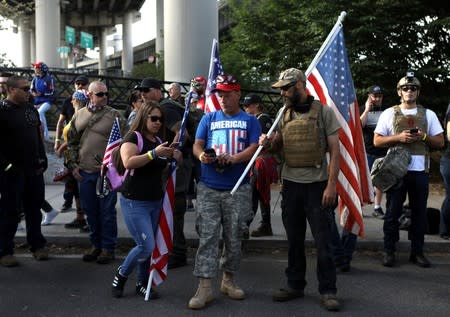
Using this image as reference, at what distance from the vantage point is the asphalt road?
15.2 feet

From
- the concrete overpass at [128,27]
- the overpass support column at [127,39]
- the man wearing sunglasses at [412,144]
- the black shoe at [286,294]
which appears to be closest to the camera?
the black shoe at [286,294]

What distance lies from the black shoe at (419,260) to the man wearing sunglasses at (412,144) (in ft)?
0.04

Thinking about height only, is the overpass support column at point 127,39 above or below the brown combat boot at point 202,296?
above

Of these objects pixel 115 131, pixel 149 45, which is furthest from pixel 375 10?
pixel 149 45

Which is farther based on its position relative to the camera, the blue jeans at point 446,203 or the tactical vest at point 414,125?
the blue jeans at point 446,203

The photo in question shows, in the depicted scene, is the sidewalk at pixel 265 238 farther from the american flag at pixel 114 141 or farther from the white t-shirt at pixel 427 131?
the american flag at pixel 114 141

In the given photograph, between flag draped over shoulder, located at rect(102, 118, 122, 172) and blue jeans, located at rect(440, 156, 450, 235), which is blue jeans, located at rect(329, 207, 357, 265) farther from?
flag draped over shoulder, located at rect(102, 118, 122, 172)

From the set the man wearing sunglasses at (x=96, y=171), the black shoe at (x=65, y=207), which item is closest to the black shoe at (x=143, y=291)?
the man wearing sunglasses at (x=96, y=171)

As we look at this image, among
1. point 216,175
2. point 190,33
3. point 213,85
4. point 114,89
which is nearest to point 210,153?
point 216,175

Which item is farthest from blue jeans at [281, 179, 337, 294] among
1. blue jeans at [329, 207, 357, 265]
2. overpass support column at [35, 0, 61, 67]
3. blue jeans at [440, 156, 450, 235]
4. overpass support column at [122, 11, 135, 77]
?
overpass support column at [122, 11, 135, 77]

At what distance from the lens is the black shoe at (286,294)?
4.84m

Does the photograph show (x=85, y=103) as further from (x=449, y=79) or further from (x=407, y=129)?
(x=449, y=79)

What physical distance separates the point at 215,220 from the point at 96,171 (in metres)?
2.03

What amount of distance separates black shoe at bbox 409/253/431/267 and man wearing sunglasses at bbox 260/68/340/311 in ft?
6.10
